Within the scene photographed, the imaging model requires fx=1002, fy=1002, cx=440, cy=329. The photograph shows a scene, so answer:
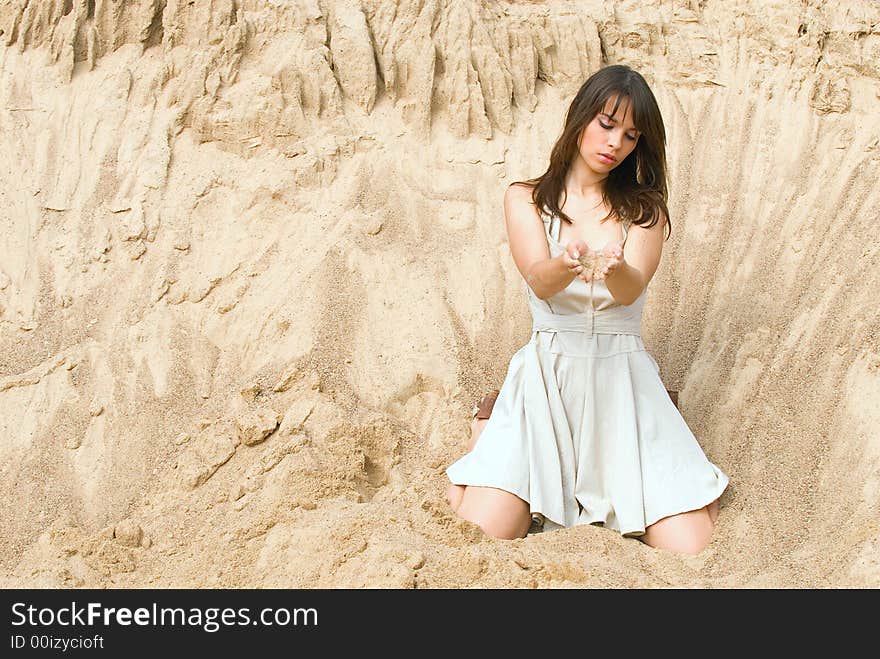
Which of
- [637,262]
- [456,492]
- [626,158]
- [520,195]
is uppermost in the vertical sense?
[626,158]

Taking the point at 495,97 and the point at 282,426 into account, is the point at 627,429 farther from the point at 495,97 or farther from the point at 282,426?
the point at 495,97

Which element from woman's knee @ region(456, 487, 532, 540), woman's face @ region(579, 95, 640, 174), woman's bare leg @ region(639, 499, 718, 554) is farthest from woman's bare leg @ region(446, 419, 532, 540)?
woman's face @ region(579, 95, 640, 174)

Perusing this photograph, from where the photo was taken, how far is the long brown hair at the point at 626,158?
3.12 m

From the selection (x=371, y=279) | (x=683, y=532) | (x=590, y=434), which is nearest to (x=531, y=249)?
(x=590, y=434)

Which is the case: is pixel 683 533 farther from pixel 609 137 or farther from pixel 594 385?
pixel 609 137

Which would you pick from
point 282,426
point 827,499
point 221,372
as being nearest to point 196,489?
point 282,426

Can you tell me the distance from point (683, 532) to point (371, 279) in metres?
1.92

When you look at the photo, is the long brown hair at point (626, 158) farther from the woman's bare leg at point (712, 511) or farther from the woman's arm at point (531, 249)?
the woman's bare leg at point (712, 511)

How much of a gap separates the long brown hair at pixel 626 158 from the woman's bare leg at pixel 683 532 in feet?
3.04

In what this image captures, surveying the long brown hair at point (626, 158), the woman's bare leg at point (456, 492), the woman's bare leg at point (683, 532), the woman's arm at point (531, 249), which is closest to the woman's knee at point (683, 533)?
the woman's bare leg at point (683, 532)

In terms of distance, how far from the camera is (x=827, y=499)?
3.17m

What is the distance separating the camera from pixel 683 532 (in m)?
3.09

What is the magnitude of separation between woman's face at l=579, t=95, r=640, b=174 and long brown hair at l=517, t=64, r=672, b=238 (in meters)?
0.02

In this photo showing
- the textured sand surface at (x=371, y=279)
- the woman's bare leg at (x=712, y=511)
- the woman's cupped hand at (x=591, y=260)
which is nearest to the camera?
the woman's cupped hand at (x=591, y=260)
